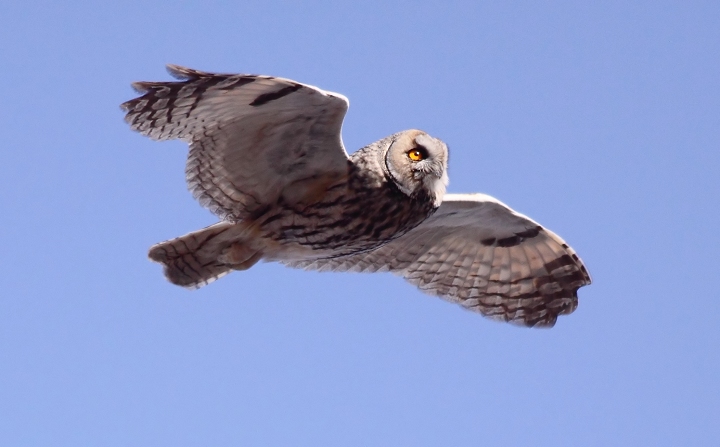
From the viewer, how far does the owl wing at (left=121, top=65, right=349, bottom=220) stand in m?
6.98

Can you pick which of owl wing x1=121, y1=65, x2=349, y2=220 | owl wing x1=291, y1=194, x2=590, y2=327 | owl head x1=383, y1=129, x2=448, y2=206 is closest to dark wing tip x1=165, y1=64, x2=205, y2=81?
owl wing x1=121, y1=65, x2=349, y2=220

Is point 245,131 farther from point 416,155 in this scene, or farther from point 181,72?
point 416,155

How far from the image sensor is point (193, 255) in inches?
318

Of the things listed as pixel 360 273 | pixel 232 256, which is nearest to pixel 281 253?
pixel 232 256

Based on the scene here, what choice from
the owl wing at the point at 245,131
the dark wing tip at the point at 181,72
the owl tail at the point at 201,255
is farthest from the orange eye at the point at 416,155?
the dark wing tip at the point at 181,72

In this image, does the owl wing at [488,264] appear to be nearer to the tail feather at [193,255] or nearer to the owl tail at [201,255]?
the owl tail at [201,255]

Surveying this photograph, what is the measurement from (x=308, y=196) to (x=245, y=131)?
0.70m

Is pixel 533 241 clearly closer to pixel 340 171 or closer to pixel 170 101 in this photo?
pixel 340 171

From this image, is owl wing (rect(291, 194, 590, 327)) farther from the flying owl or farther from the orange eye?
the orange eye

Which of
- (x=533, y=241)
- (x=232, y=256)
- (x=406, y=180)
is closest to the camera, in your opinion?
(x=406, y=180)

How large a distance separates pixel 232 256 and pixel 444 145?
5.84 feet

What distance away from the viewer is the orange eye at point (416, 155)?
7682 mm

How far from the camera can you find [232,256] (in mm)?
8148

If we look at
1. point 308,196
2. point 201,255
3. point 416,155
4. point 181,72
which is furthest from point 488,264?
point 181,72
